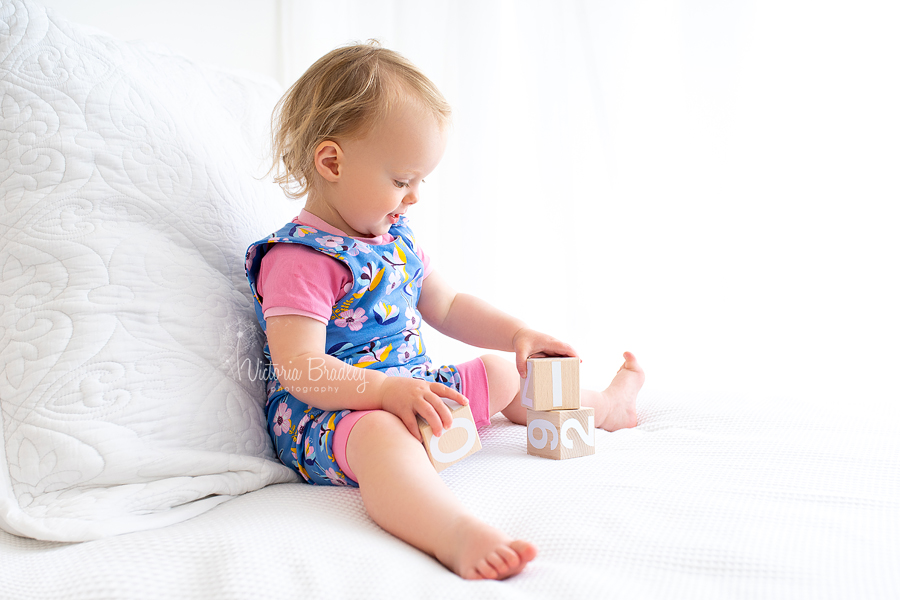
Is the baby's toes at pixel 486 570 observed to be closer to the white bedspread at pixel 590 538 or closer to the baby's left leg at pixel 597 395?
the white bedspread at pixel 590 538

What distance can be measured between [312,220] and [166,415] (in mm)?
349

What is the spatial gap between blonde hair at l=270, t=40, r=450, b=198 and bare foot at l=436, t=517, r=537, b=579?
572mm

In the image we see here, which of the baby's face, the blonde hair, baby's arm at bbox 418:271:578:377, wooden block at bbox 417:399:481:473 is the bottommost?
wooden block at bbox 417:399:481:473

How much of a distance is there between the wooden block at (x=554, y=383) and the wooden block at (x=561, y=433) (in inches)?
0.6

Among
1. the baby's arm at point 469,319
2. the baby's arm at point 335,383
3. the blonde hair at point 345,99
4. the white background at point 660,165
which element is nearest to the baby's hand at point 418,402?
the baby's arm at point 335,383

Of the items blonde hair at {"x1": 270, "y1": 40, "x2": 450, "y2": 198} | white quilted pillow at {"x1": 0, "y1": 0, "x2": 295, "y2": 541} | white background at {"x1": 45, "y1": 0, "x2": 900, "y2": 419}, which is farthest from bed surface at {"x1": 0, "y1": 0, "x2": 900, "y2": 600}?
white background at {"x1": 45, "y1": 0, "x2": 900, "y2": 419}

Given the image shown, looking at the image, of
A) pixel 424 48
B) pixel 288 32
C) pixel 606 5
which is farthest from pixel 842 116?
pixel 288 32

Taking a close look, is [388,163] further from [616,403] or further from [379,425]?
[616,403]

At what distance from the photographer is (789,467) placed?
2.47 ft

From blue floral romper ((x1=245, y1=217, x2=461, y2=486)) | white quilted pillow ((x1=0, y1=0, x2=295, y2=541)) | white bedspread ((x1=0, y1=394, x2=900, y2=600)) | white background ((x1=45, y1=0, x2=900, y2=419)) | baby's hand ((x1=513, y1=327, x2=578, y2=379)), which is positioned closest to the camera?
white bedspread ((x1=0, y1=394, x2=900, y2=600))

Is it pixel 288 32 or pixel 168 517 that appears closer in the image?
pixel 168 517

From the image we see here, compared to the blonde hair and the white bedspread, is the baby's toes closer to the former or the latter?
the white bedspread

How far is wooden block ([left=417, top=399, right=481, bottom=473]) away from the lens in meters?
0.74

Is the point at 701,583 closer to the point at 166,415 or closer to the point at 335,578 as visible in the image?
the point at 335,578
